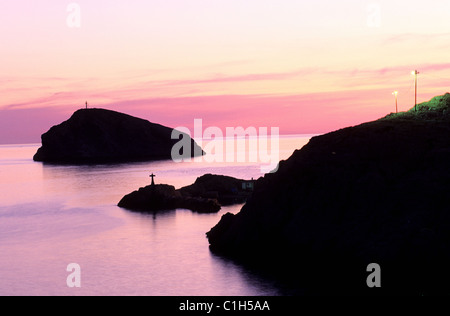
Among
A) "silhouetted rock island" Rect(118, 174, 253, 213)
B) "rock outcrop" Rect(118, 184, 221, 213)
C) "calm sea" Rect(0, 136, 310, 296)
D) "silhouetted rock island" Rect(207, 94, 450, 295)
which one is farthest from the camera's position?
"silhouetted rock island" Rect(118, 174, 253, 213)

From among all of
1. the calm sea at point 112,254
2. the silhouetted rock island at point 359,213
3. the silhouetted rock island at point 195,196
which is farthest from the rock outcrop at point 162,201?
the silhouetted rock island at point 359,213

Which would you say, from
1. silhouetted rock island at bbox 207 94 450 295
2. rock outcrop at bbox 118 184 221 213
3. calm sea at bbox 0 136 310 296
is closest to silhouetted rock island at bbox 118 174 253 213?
rock outcrop at bbox 118 184 221 213

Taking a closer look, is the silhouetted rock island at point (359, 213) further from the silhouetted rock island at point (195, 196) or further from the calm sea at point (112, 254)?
the silhouetted rock island at point (195, 196)

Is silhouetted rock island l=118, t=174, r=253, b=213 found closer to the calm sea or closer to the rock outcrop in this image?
the rock outcrop

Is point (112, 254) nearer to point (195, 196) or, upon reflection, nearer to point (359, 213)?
point (359, 213)

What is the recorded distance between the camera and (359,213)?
133 ft

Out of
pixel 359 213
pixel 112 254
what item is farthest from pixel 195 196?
pixel 359 213

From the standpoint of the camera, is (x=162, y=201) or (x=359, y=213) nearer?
(x=359, y=213)

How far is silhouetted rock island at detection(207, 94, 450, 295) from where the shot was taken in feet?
117

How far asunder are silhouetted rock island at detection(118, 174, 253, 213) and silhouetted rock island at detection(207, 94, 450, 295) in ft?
90.2

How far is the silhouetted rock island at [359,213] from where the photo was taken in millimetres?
35781

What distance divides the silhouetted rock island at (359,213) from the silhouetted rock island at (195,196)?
27.5m

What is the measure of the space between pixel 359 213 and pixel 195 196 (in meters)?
49.9
